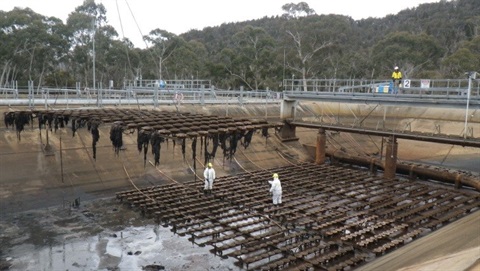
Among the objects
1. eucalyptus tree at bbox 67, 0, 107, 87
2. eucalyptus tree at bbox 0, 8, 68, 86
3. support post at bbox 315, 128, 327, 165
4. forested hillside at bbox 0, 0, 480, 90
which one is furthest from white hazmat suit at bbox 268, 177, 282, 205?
eucalyptus tree at bbox 67, 0, 107, 87

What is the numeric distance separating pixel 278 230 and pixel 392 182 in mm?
10661

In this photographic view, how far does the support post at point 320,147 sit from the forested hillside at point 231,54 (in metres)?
25.9

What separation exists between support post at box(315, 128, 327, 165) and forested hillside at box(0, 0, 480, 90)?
25.9 m

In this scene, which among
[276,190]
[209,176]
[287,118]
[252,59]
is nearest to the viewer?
[276,190]

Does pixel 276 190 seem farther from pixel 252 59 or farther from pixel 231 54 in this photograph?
pixel 231 54

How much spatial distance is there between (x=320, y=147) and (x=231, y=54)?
135ft

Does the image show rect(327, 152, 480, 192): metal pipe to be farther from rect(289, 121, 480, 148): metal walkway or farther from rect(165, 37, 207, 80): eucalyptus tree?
rect(165, 37, 207, 80): eucalyptus tree

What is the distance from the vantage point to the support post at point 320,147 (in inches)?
1112

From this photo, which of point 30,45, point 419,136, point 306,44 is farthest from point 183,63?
point 419,136

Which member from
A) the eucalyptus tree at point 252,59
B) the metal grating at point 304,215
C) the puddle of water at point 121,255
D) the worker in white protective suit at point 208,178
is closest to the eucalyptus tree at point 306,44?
the eucalyptus tree at point 252,59

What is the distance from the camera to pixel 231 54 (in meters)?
66.8

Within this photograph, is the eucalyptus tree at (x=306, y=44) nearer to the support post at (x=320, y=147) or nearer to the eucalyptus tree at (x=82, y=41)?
the eucalyptus tree at (x=82, y=41)

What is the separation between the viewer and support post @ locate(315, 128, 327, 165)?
28233 mm

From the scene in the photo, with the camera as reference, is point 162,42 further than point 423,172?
Yes
